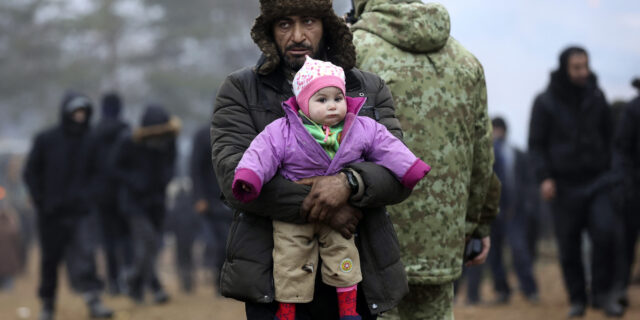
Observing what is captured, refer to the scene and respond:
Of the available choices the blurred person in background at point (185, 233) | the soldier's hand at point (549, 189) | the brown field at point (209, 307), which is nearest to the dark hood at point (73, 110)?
the brown field at point (209, 307)

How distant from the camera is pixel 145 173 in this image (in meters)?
12.0

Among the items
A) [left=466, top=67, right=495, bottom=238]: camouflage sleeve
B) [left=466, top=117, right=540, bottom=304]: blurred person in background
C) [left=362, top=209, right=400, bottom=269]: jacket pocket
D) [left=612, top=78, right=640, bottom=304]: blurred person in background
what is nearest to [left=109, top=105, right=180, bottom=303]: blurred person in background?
[left=466, top=117, right=540, bottom=304]: blurred person in background

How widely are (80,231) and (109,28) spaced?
1225 inches

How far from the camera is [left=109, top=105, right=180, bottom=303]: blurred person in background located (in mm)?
11797

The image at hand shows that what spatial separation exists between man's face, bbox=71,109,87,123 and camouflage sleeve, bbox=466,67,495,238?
6.79 m

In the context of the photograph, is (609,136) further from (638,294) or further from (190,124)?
(190,124)

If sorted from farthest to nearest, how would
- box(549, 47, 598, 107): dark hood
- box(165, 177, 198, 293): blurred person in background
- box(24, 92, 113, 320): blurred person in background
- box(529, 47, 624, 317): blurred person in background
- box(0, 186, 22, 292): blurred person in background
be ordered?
box(0, 186, 22, 292): blurred person in background
box(165, 177, 198, 293): blurred person in background
box(24, 92, 113, 320): blurred person in background
box(549, 47, 598, 107): dark hood
box(529, 47, 624, 317): blurred person in background

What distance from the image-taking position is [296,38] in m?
3.81

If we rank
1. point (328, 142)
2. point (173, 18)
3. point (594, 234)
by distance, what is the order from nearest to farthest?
point (328, 142) < point (594, 234) < point (173, 18)

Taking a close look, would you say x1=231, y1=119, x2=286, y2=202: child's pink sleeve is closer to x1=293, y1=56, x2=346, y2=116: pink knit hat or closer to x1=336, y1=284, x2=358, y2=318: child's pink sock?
x1=293, y1=56, x2=346, y2=116: pink knit hat

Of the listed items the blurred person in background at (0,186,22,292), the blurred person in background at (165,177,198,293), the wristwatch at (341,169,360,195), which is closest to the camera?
the wristwatch at (341,169,360,195)

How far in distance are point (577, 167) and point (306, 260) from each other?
6379mm

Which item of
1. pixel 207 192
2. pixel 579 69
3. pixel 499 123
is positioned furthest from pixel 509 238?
pixel 207 192

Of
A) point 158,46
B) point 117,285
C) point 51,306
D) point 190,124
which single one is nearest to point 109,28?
point 158,46
